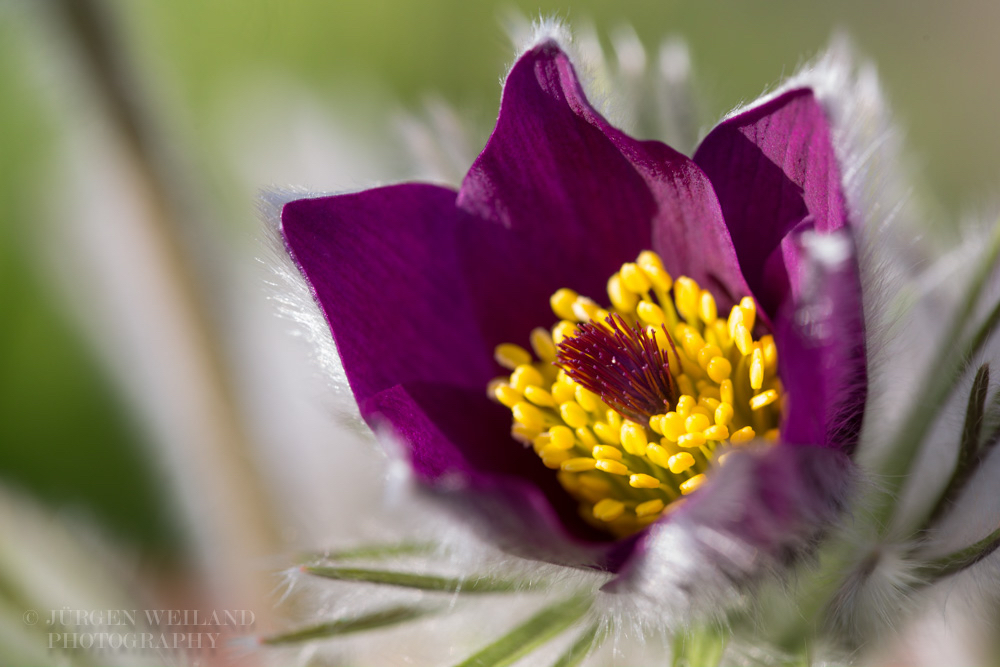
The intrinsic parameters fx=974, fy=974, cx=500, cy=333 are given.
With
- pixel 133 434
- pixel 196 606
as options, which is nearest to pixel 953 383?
pixel 196 606

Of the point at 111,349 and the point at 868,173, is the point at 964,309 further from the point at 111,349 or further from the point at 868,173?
the point at 111,349

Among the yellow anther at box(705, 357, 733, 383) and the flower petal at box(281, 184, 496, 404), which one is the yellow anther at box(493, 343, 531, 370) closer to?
the flower petal at box(281, 184, 496, 404)

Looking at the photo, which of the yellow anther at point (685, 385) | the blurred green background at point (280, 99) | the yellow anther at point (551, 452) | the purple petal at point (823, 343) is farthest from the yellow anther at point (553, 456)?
the blurred green background at point (280, 99)

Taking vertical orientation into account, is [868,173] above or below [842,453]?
above

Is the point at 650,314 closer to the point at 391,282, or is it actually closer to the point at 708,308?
the point at 708,308

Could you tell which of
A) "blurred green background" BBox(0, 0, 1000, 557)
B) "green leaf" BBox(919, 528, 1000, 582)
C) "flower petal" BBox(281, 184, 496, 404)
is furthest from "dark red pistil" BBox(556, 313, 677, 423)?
"blurred green background" BBox(0, 0, 1000, 557)
